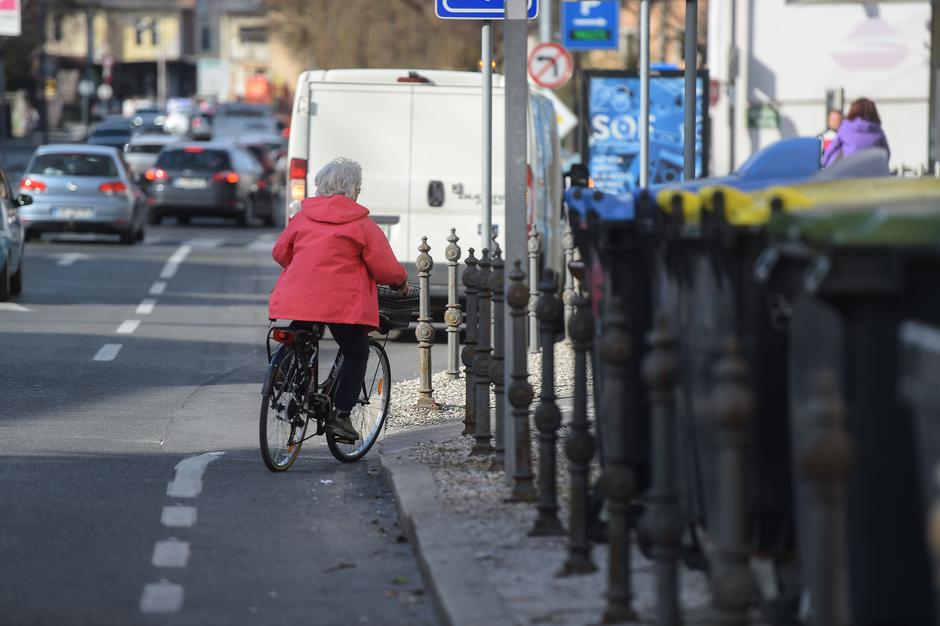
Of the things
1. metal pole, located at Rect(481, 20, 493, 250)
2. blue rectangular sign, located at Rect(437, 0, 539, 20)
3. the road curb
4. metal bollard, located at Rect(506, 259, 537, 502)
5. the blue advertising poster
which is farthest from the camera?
the blue advertising poster

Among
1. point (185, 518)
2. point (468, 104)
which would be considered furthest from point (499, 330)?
point (468, 104)

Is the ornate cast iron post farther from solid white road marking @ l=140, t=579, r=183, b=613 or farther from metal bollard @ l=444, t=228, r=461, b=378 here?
metal bollard @ l=444, t=228, r=461, b=378

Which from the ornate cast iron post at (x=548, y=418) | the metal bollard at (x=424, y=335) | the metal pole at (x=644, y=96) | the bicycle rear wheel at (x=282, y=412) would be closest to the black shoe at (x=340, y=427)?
the bicycle rear wheel at (x=282, y=412)

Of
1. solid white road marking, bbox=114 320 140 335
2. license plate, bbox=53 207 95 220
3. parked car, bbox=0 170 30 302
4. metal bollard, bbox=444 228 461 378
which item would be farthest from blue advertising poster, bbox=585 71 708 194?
metal bollard, bbox=444 228 461 378

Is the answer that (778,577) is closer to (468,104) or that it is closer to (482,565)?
(482,565)

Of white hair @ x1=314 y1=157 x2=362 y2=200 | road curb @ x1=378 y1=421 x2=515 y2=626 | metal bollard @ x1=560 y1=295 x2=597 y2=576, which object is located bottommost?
road curb @ x1=378 y1=421 x2=515 y2=626

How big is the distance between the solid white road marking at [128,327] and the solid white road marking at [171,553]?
998 cm

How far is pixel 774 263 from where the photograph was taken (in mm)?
5512

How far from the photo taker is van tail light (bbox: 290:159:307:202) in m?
16.5

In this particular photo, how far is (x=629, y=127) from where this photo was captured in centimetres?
2506

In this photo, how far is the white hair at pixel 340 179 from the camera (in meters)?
9.82

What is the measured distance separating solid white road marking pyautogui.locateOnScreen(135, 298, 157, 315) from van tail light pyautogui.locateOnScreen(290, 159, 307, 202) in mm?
3902

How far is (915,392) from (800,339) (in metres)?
1.05

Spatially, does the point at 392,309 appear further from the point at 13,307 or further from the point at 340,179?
the point at 13,307
